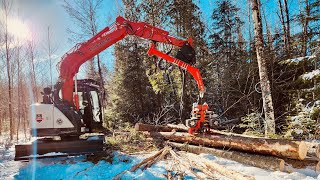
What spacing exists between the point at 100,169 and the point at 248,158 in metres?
3.51

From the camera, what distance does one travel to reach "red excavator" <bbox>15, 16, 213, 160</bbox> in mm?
6438

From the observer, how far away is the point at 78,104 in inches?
284

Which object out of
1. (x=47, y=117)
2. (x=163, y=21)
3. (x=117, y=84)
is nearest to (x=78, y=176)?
(x=47, y=117)

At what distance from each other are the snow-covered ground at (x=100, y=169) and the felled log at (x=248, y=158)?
140 mm

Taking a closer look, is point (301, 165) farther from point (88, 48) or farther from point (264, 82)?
point (88, 48)

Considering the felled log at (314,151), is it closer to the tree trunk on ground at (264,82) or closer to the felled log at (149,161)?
the tree trunk on ground at (264,82)

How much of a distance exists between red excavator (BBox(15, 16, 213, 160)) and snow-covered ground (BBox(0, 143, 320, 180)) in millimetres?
419

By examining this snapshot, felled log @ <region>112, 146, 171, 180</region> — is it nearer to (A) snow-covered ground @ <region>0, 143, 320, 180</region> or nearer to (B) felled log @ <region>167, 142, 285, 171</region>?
(A) snow-covered ground @ <region>0, 143, 320, 180</region>

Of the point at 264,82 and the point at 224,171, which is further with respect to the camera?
the point at 264,82

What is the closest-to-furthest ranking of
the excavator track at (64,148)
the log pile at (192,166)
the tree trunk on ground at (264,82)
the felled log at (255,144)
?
the log pile at (192,166)
the felled log at (255,144)
the excavator track at (64,148)
the tree trunk on ground at (264,82)

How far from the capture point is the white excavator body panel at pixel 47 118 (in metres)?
6.40

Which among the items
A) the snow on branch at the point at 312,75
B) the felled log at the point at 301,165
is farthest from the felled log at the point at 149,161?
the snow on branch at the point at 312,75

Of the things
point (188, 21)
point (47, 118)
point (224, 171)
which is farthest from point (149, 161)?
point (188, 21)

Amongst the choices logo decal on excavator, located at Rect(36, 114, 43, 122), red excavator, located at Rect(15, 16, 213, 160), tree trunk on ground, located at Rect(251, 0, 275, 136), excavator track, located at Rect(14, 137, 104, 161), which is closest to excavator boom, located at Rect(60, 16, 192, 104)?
red excavator, located at Rect(15, 16, 213, 160)
